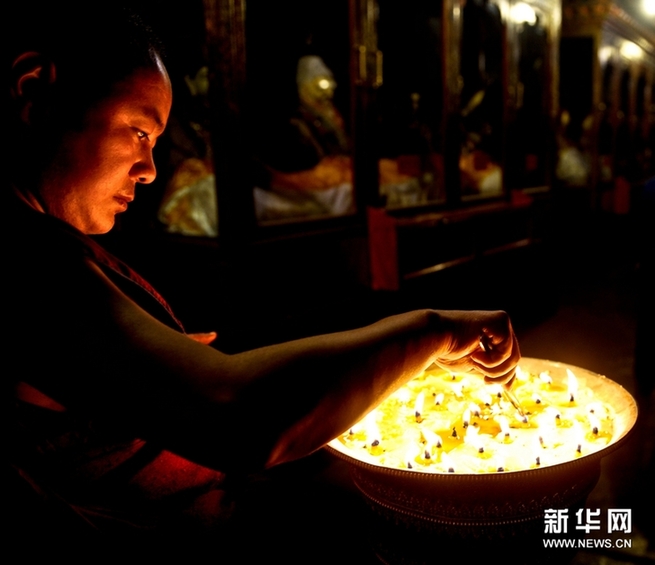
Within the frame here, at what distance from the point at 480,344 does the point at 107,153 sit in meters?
1.03

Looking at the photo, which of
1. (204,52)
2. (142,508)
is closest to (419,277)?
(204,52)

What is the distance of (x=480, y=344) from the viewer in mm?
1461

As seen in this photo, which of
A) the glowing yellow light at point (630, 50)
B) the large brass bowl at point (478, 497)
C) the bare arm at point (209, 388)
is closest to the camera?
the bare arm at point (209, 388)

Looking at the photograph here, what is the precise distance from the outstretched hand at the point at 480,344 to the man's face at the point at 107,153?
798mm

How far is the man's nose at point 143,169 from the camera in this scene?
124cm

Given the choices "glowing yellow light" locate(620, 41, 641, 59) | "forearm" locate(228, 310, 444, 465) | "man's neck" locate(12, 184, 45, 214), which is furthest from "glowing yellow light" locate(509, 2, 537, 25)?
"man's neck" locate(12, 184, 45, 214)

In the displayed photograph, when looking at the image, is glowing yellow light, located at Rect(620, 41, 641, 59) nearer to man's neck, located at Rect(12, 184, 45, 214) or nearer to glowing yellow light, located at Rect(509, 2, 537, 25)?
glowing yellow light, located at Rect(509, 2, 537, 25)

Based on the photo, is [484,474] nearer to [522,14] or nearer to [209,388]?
[209,388]

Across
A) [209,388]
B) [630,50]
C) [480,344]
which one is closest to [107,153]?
[209,388]

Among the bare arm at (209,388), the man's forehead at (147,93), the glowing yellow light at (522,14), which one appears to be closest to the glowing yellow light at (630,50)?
the glowing yellow light at (522,14)

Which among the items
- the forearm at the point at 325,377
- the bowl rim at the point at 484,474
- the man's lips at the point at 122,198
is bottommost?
the bowl rim at the point at 484,474

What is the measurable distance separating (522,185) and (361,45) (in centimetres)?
390

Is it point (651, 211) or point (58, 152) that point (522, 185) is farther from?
point (58, 152)

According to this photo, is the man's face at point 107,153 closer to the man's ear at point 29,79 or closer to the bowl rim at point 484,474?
the man's ear at point 29,79
